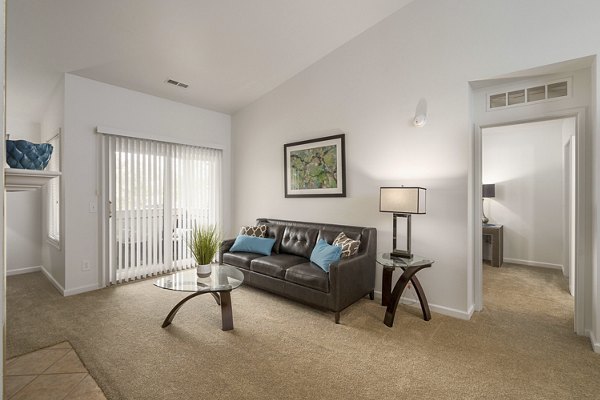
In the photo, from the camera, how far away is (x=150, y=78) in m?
3.84

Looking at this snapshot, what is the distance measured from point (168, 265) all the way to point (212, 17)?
3.58 m

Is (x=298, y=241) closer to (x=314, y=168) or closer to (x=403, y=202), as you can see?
(x=314, y=168)

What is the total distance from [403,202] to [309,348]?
5.57 feet

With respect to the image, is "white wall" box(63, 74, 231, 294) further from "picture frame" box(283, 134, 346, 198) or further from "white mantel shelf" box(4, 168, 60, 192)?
"white mantel shelf" box(4, 168, 60, 192)

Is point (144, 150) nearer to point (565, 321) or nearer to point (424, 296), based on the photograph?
point (424, 296)

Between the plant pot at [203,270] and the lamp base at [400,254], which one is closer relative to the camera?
the plant pot at [203,270]

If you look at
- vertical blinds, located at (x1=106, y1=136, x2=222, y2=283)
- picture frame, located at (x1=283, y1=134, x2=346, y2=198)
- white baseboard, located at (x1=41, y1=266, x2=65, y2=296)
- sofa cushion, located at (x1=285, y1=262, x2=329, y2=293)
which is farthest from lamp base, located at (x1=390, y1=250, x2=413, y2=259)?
white baseboard, located at (x1=41, y1=266, x2=65, y2=296)

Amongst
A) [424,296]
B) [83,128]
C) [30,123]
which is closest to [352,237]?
[424,296]

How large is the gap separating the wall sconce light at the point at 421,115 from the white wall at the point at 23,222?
604cm

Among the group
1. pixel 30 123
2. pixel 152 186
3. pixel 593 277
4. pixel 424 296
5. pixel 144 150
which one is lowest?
pixel 424 296

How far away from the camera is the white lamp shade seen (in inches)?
112

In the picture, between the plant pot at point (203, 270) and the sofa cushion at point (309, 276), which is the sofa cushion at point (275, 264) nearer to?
the sofa cushion at point (309, 276)

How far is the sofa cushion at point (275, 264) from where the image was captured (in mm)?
3284

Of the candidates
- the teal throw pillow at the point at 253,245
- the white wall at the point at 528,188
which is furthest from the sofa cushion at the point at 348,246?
the white wall at the point at 528,188
